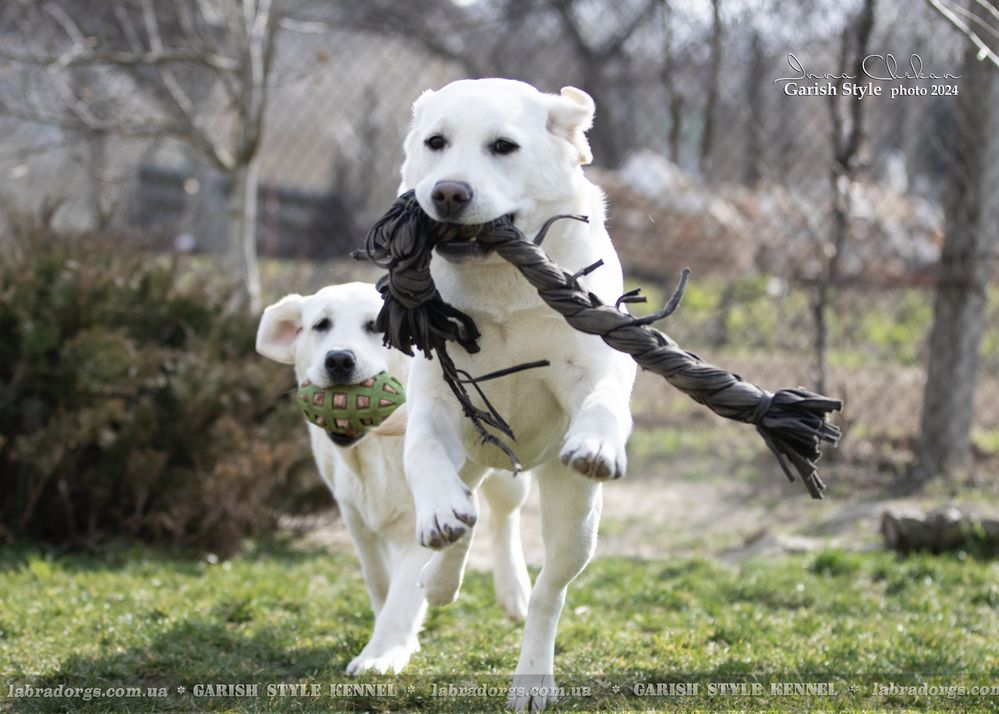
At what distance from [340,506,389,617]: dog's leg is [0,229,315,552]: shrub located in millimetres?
1548

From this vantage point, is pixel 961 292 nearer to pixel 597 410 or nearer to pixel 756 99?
pixel 756 99

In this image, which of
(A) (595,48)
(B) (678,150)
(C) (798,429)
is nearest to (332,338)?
(C) (798,429)

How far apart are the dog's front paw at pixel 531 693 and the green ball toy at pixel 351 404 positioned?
3.53 feet

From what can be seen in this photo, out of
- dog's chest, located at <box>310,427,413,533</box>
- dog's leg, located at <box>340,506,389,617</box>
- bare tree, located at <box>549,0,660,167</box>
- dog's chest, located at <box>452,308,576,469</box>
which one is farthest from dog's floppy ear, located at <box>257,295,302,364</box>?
bare tree, located at <box>549,0,660,167</box>

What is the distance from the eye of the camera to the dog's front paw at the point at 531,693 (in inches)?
138

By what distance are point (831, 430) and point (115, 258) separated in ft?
15.8

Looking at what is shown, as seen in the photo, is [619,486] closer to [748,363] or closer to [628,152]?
[748,363]

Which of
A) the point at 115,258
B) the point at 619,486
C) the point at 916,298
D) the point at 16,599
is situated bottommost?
the point at 16,599

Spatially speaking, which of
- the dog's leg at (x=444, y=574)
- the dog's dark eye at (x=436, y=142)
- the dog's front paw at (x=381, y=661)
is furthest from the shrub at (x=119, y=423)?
the dog's dark eye at (x=436, y=142)

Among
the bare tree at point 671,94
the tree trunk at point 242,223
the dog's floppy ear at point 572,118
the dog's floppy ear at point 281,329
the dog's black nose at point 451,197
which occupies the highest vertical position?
the bare tree at point 671,94

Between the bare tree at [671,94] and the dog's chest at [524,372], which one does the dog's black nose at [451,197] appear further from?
the bare tree at [671,94]

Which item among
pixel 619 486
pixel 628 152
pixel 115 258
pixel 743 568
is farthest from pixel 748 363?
pixel 115 258

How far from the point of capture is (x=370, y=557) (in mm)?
4617

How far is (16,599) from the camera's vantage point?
187 inches
